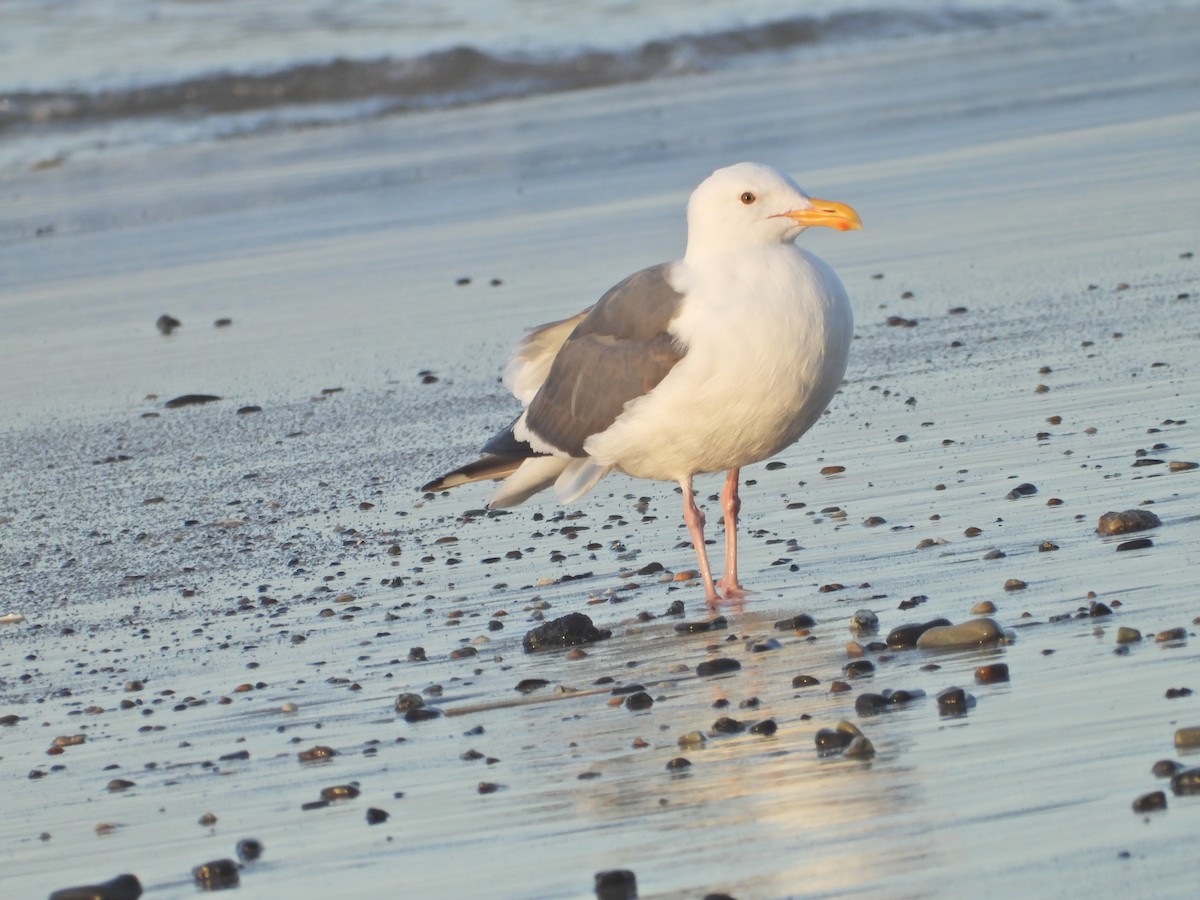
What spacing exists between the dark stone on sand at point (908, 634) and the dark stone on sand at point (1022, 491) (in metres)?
1.45

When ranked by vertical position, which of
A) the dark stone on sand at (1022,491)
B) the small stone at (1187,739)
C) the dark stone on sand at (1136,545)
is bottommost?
the small stone at (1187,739)

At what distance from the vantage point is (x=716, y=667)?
195 inches

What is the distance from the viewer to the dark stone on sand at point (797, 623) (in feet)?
17.3

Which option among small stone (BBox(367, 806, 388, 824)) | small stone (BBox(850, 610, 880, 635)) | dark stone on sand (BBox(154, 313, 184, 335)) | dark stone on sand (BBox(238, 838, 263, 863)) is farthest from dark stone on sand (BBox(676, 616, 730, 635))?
dark stone on sand (BBox(154, 313, 184, 335))

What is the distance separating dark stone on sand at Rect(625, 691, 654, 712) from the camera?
4.70 metres

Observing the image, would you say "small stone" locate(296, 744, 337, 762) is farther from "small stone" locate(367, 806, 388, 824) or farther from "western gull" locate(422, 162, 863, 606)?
"western gull" locate(422, 162, 863, 606)

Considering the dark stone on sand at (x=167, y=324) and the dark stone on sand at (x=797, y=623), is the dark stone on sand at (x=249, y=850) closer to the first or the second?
the dark stone on sand at (x=797, y=623)

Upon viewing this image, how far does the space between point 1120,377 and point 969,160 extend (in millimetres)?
6757

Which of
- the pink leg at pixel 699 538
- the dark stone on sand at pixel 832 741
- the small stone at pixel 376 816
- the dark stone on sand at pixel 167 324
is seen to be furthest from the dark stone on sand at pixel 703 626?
the dark stone on sand at pixel 167 324

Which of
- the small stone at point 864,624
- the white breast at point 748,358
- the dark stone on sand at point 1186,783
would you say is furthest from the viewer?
the white breast at point 748,358

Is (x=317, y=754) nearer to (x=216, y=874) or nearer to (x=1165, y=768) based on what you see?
(x=216, y=874)

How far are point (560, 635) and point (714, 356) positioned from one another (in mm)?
883

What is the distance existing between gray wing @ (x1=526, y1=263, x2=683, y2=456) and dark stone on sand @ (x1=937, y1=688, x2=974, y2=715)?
1.69m

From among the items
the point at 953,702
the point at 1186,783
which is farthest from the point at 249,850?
the point at 1186,783
